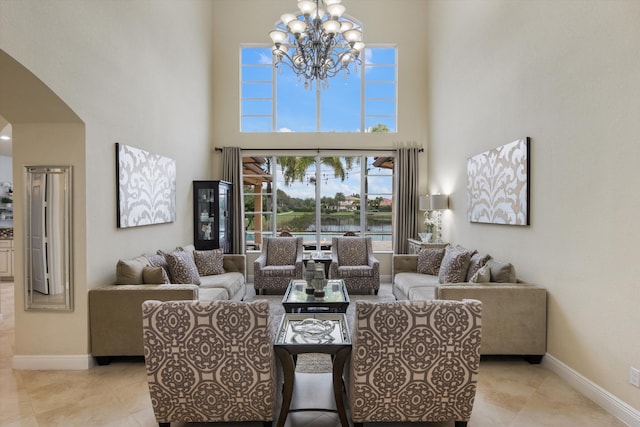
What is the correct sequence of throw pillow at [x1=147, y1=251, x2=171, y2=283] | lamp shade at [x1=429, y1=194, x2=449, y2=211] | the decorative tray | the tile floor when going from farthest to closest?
lamp shade at [x1=429, y1=194, x2=449, y2=211]
throw pillow at [x1=147, y1=251, x2=171, y2=283]
the tile floor
the decorative tray

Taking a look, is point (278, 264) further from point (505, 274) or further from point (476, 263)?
point (505, 274)

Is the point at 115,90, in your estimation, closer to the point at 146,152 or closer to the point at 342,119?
the point at 146,152

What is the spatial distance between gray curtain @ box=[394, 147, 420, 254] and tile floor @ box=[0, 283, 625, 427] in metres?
3.80

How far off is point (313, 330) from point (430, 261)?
3.19 metres

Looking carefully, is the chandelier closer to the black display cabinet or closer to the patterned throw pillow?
the black display cabinet

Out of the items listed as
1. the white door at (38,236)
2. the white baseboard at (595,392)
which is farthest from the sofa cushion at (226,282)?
the white baseboard at (595,392)

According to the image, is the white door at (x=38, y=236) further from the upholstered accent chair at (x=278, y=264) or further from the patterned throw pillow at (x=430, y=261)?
the patterned throw pillow at (x=430, y=261)

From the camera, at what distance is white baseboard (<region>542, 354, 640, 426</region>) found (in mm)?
2521

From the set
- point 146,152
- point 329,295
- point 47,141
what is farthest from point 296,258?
point 47,141

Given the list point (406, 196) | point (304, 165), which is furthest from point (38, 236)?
point (406, 196)

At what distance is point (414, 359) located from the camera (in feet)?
7.03

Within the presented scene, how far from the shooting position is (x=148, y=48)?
4.63 m

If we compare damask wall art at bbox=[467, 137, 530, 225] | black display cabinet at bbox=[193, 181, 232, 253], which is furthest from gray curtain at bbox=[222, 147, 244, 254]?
damask wall art at bbox=[467, 137, 530, 225]

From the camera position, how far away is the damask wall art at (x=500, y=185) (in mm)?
3801
